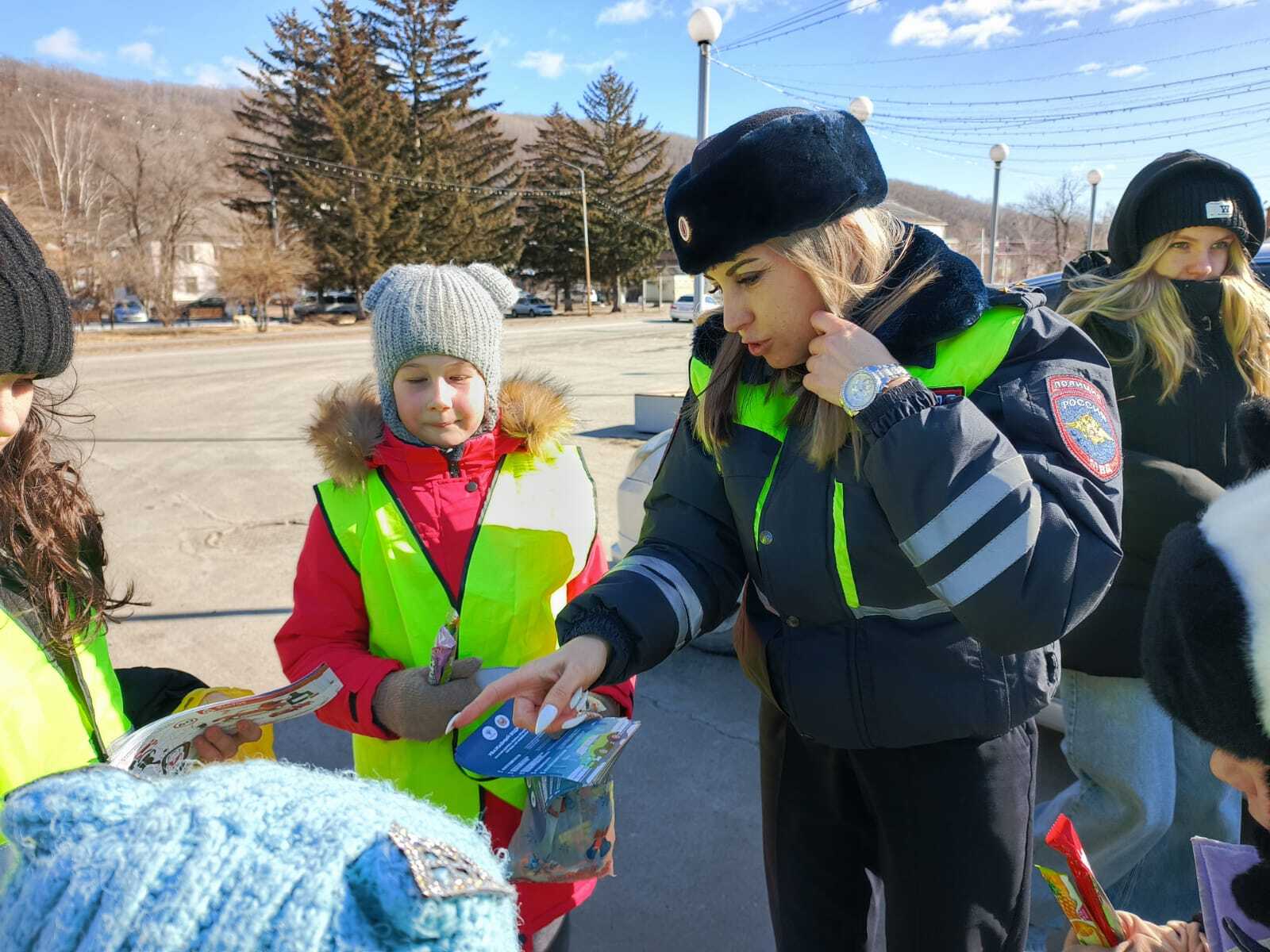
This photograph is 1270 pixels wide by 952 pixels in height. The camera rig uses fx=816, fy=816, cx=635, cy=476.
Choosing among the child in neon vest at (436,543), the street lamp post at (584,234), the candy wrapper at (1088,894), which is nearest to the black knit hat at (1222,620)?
the candy wrapper at (1088,894)

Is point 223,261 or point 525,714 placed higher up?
point 223,261

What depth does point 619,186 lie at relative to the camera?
5453 cm

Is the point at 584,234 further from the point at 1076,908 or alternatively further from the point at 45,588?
the point at 1076,908

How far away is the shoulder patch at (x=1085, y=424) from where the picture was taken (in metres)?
1.26

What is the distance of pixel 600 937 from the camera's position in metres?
2.38

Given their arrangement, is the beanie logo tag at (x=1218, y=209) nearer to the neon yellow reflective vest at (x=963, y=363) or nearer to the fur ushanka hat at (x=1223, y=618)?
the neon yellow reflective vest at (x=963, y=363)

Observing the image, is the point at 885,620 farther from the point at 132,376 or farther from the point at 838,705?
the point at 132,376

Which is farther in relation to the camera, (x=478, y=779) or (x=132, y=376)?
(x=132, y=376)

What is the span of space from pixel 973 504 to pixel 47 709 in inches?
55.9

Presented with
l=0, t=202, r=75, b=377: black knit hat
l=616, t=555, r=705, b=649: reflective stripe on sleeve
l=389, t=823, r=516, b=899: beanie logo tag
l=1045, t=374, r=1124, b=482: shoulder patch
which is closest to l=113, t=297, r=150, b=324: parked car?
l=0, t=202, r=75, b=377: black knit hat

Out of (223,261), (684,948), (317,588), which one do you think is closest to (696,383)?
(317,588)

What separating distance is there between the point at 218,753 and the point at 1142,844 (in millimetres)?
2236

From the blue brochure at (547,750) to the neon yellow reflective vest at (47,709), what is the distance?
60 cm

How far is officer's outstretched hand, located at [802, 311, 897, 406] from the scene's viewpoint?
49.7 inches
